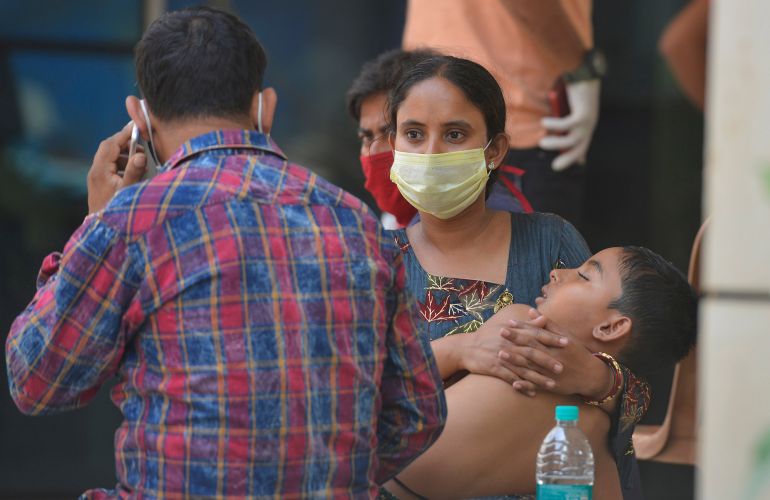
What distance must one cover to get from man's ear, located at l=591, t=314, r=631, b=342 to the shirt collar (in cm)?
108

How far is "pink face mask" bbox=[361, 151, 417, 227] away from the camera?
12.8 feet

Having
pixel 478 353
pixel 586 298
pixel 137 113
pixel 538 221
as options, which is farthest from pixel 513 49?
pixel 137 113

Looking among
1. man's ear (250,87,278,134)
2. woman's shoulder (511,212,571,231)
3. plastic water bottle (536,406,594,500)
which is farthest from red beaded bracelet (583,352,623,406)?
man's ear (250,87,278,134)

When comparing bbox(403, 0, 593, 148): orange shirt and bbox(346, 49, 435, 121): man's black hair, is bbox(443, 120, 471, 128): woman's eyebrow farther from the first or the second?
bbox(403, 0, 593, 148): orange shirt

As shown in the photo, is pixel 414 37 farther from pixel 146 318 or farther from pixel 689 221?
pixel 146 318

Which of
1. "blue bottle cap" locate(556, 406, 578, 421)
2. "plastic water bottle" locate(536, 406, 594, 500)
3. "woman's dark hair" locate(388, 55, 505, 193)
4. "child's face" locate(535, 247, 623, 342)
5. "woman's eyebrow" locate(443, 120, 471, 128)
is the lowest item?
"plastic water bottle" locate(536, 406, 594, 500)

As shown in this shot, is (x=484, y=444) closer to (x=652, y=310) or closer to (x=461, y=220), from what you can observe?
(x=652, y=310)

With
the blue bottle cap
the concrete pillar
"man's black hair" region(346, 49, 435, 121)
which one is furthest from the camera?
"man's black hair" region(346, 49, 435, 121)

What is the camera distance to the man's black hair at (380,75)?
13.7ft

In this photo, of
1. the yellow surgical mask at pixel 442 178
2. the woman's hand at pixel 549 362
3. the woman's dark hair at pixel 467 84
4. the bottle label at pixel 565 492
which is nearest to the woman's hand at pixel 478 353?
the woman's hand at pixel 549 362

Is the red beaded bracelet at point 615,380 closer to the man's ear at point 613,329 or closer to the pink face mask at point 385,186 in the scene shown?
the man's ear at point 613,329

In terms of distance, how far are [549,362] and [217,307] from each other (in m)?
0.95

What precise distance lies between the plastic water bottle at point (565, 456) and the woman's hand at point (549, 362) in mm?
103

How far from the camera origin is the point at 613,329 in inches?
117
